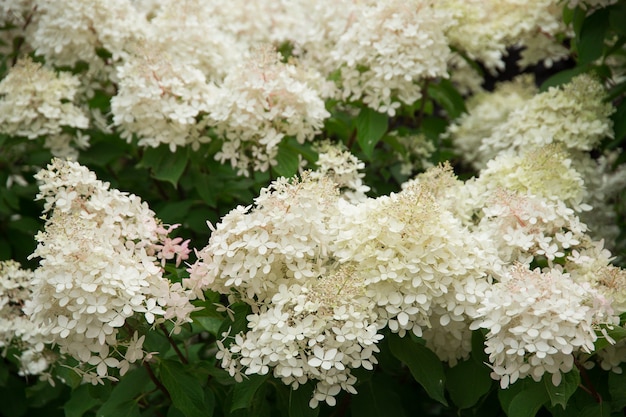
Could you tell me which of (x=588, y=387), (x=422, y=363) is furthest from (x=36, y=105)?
(x=588, y=387)

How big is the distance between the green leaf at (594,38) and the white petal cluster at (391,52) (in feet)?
2.10

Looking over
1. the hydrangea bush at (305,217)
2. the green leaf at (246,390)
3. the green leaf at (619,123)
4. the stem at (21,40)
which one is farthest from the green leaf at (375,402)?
the stem at (21,40)

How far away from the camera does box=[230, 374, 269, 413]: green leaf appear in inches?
103

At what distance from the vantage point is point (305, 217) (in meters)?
2.62

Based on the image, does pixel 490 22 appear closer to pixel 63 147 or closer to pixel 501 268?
pixel 501 268

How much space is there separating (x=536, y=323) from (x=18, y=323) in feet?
6.76

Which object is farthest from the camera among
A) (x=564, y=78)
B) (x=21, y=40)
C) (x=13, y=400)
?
(x=21, y=40)

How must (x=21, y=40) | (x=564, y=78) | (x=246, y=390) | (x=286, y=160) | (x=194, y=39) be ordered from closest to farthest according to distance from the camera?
(x=246, y=390) < (x=286, y=160) < (x=194, y=39) < (x=564, y=78) < (x=21, y=40)

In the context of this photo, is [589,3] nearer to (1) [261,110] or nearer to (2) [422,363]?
(1) [261,110]

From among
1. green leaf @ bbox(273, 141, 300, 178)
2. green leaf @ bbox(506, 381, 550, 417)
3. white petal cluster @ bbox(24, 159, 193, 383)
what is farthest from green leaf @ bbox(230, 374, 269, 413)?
green leaf @ bbox(273, 141, 300, 178)

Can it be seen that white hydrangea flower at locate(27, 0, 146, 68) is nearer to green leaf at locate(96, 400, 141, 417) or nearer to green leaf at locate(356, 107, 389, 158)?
green leaf at locate(356, 107, 389, 158)

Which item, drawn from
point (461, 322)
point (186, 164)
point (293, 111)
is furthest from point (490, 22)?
point (461, 322)

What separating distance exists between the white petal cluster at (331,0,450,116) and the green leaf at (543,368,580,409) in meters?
1.54

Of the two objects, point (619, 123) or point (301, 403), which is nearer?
point (301, 403)
